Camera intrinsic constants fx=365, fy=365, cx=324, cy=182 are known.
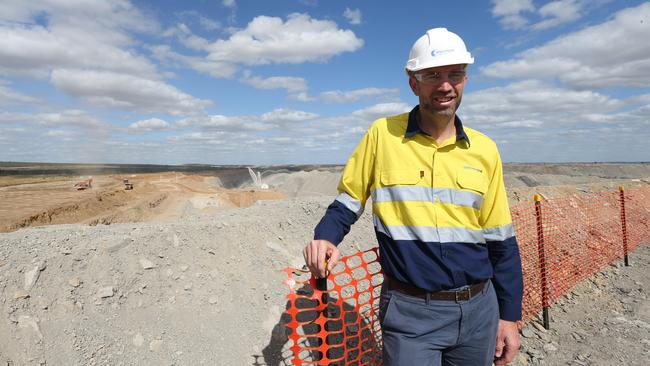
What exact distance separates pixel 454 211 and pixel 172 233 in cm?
423

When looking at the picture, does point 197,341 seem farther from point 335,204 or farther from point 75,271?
point 335,204

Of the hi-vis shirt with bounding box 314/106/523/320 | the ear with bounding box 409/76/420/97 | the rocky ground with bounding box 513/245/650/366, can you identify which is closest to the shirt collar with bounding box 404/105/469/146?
Result: the hi-vis shirt with bounding box 314/106/523/320

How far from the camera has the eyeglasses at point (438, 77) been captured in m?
2.04

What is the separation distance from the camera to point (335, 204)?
6.95ft

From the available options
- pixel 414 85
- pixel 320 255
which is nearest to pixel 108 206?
pixel 320 255

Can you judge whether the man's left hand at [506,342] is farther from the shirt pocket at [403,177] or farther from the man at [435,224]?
the shirt pocket at [403,177]

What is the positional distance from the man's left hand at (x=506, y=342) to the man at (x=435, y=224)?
1 centimetres

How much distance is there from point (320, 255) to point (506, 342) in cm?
132

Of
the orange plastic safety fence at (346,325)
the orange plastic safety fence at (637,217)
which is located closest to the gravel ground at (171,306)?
the orange plastic safety fence at (346,325)

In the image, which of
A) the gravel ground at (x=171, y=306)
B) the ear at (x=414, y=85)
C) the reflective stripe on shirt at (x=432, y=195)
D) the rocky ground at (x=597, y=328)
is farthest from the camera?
the rocky ground at (x=597, y=328)

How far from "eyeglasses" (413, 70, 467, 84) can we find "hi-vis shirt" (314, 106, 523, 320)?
0.66 feet

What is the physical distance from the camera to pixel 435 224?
1979 millimetres

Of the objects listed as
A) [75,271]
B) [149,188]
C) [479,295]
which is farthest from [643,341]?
[149,188]

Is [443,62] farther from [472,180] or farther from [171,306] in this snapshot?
[171,306]
